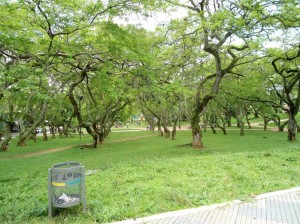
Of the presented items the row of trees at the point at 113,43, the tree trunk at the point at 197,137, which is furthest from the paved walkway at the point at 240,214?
the tree trunk at the point at 197,137

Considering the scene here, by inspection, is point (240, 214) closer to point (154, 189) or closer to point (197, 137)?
point (154, 189)

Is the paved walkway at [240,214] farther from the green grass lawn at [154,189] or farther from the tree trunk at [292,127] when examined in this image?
the tree trunk at [292,127]

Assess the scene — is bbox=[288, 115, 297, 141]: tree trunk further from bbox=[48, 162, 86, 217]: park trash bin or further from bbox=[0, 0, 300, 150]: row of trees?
bbox=[48, 162, 86, 217]: park trash bin

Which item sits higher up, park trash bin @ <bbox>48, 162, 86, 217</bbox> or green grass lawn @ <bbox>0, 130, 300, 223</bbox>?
park trash bin @ <bbox>48, 162, 86, 217</bbox>

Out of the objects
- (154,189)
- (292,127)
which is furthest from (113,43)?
(292,127)

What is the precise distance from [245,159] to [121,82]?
5.78 metres

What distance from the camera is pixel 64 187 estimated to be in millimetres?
4184

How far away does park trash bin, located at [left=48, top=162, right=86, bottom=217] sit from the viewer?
4.16 meters

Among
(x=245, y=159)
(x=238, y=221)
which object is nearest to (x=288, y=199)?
(x=238, y=221)

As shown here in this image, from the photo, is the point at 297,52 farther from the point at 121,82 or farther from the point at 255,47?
the point at 121,82

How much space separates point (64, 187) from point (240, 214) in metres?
2.85

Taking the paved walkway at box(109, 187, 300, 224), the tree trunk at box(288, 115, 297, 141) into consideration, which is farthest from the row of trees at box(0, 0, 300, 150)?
the paved walkway at box(109, 187, 300, 224)

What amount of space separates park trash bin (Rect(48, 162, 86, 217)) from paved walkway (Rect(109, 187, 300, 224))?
1008 mm

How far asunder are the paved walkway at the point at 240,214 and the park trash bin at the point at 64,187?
1008mm
